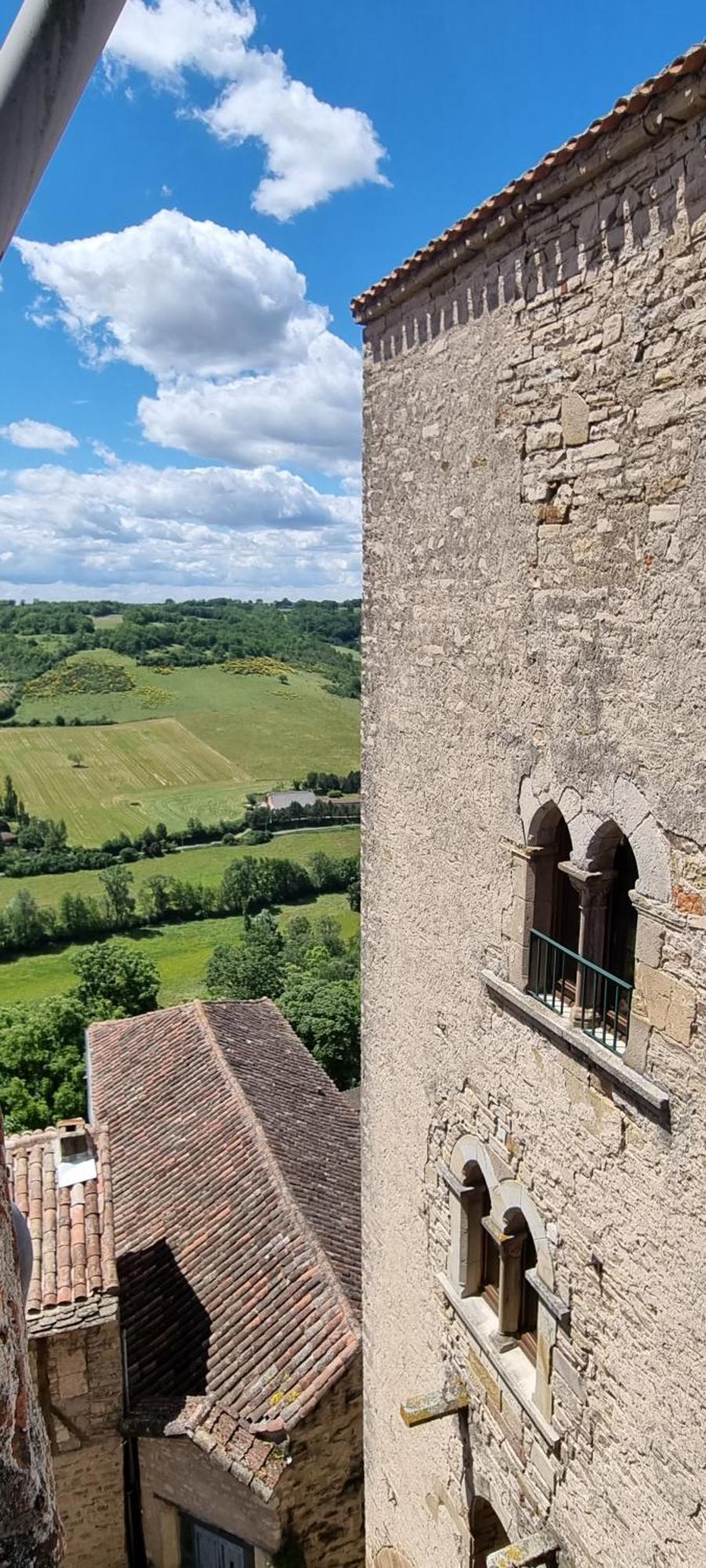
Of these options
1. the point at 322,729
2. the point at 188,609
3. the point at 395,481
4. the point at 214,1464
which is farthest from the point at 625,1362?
the point at 188,609

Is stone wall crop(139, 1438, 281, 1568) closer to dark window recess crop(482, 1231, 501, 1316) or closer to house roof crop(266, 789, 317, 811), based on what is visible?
dark window recess crop(482, 1231, 501, 1316)

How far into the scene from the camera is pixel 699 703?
417 cm

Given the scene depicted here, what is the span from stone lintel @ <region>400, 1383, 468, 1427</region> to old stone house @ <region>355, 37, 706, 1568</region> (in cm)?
4

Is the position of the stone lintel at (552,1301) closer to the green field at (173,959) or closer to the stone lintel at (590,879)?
the stone lintel at (590,879)

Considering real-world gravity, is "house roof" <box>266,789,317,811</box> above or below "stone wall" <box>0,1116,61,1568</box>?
below

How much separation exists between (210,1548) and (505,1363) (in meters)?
6.35

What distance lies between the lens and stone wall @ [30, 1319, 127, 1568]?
929cm

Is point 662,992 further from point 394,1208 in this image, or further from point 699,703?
point 394,1208

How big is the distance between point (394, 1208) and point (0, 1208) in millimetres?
5648

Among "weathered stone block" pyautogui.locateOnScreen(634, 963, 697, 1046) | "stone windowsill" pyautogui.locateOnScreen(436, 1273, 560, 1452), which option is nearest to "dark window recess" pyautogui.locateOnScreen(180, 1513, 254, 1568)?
"stone windowsill" pyautogui.locateOnScreen(436, 1273, 560, 1452)

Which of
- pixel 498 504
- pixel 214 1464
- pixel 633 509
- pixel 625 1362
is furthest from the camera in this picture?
pixel 214 1464

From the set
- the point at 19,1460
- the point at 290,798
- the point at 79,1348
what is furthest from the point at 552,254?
the point at 290,798

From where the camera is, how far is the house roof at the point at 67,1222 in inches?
366

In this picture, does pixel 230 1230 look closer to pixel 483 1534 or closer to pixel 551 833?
pixel 483 1534
